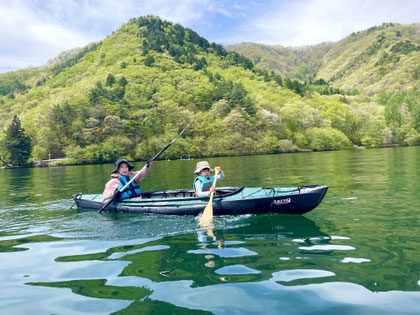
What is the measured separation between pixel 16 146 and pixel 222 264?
66.8 meters

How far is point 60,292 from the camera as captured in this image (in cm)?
499

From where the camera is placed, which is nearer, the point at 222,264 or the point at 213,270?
the point at 213,270

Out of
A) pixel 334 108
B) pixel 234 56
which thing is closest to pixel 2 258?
pixel 334 108

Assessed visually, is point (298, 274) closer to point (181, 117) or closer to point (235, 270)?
point (235, 270)

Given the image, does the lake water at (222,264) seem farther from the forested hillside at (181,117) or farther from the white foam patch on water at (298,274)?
the forested hillside at (181,117)

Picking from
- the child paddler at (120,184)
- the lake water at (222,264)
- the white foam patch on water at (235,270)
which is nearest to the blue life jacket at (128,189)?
the child paddler at (120,184)

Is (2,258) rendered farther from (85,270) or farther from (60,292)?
(60,292)

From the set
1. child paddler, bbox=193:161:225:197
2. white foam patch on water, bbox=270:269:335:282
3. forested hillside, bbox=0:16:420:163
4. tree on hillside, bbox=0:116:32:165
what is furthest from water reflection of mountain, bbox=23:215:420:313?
tree on hillside, bbox=0:116:32:165

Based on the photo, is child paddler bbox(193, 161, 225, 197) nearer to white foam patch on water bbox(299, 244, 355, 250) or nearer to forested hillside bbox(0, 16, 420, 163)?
white foam patch on water bbox(299, 244, 355, 250)

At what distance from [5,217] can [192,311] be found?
10268mm

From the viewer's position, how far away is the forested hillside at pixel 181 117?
67.8 metres

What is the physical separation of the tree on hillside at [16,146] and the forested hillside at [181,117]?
692 mm

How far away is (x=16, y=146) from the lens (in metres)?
61.3

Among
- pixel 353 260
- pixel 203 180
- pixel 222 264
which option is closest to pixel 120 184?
pixel 203 180
